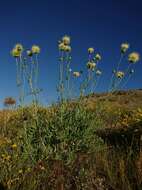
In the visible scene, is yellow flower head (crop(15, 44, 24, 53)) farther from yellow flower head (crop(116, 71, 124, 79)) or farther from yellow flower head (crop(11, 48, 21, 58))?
yellow flower head (crop(116, 71, 124, 79))

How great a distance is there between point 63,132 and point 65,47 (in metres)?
1.35

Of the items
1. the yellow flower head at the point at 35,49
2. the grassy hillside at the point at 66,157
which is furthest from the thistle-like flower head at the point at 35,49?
the grassy hillside at the point at 66,157

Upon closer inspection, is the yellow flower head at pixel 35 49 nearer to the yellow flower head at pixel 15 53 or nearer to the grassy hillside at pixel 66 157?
the yellow flower head at pixel 15 53

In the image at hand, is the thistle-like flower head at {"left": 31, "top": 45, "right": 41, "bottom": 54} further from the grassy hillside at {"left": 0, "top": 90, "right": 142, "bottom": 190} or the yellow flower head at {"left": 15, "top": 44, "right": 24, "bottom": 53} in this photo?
the grassy hillside at {"left": 0, "top": 90, "right": 142, "bottom": 190}

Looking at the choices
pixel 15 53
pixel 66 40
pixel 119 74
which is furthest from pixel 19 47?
pixel 119 74

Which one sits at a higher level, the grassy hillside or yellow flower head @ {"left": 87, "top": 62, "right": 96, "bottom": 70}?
yellow flower head @ {"left": 87, "top": 62, "right": 96, "bottom": 70}

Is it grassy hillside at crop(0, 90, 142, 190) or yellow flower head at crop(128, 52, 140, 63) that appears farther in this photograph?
yellow flower head at crop(128, 52, 140, 63)

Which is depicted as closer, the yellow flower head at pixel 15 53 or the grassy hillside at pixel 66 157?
the grassy hillside at pixel 66 157

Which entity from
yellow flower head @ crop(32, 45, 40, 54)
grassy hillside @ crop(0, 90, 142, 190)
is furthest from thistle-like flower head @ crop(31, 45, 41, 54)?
grassy hillside @ crop(0, 90, 142, 190)

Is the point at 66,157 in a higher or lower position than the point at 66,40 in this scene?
lower

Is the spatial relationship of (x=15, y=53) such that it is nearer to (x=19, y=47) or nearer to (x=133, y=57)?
(x=19, y=47)

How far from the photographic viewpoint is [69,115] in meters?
7.03

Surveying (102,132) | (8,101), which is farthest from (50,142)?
(8,101)

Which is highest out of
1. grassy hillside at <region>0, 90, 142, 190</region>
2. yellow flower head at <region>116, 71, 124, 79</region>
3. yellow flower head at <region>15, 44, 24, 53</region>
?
yellow flower head at <region>15, 44, 24, 53</region>
